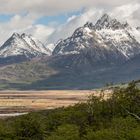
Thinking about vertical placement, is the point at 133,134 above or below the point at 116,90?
below

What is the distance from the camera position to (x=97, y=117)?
16400cm

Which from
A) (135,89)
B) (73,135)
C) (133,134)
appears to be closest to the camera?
(133,134)

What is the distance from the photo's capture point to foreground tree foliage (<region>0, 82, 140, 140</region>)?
132712 mm

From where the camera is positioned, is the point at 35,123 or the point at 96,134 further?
the point at 35,123

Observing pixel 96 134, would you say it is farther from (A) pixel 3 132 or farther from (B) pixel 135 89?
(B) pixel 135 89

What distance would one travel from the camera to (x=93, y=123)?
158500 millimetres

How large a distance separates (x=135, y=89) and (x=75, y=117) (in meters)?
21.8

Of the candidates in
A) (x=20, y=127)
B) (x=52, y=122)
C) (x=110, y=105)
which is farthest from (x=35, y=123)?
(x=110, y=105)

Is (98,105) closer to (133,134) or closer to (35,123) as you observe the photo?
(35,123)

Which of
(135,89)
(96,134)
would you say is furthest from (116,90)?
(96,134)

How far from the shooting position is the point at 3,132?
501 ft

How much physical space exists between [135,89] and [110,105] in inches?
401

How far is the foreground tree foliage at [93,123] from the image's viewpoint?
435 ft

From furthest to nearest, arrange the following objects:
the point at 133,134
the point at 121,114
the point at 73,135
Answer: the point at 121,114 < the point at 73,135 < the point at 133,134
